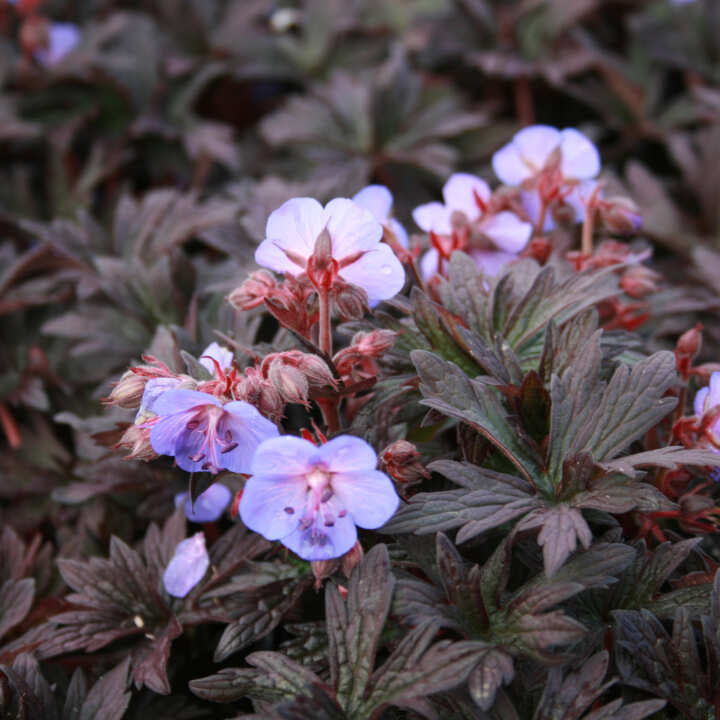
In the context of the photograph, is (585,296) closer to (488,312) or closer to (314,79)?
(488,312)

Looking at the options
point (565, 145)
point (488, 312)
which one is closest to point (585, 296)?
point (488, 312)

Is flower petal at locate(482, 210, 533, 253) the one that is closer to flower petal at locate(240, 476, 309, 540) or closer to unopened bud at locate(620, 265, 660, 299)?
unopened bud at locate(620, 265, 660, 299)

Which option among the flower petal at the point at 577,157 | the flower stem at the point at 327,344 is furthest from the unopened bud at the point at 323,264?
the flower petal at the point at 577,157

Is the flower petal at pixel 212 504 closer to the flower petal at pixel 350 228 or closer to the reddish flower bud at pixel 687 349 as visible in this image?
the flower petal at pixel 350 228

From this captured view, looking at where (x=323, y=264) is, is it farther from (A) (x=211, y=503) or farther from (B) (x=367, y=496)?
(A) (x=211, y=503)

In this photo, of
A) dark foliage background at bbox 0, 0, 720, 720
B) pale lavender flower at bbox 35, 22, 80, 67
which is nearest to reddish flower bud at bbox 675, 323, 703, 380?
dark foliage background at bbox 0, 0, 720, 720

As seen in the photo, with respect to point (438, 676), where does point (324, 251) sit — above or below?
above
